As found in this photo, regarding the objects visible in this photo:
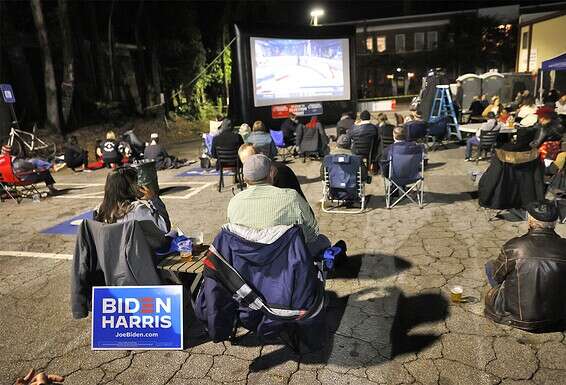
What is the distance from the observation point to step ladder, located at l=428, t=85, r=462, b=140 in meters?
12.7

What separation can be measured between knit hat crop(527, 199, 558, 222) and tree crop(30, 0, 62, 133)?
1777 centimetres

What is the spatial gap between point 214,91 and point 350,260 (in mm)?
24751

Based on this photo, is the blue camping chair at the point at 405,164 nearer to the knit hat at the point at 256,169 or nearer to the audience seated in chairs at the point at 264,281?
the knit hat at the point at 256,169

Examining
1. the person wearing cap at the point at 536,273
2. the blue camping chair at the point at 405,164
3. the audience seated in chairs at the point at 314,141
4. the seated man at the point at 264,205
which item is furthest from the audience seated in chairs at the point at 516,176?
the audience seated in chairs at the point at 314,141

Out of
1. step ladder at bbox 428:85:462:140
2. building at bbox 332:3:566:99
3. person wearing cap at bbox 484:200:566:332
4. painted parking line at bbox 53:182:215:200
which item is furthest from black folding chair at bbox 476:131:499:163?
building at bbox 332:3:566:99

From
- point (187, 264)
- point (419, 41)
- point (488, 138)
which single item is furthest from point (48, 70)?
point (419, 41)

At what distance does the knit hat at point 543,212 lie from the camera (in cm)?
302

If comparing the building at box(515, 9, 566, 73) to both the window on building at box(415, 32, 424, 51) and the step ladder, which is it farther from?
the window on building at box(415, 32, 424, 51)

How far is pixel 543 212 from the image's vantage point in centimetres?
304

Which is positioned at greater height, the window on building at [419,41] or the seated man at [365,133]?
the window on building at [419,41]

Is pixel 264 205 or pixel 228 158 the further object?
pixel 228 158

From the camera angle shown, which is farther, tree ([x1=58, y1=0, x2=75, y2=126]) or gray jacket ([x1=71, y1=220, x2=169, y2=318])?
tree ([x1=58, y1=0, x2=75, y2=126])

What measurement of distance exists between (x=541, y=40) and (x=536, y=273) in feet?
84.7

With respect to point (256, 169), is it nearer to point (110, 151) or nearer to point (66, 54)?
point (110, 151)
